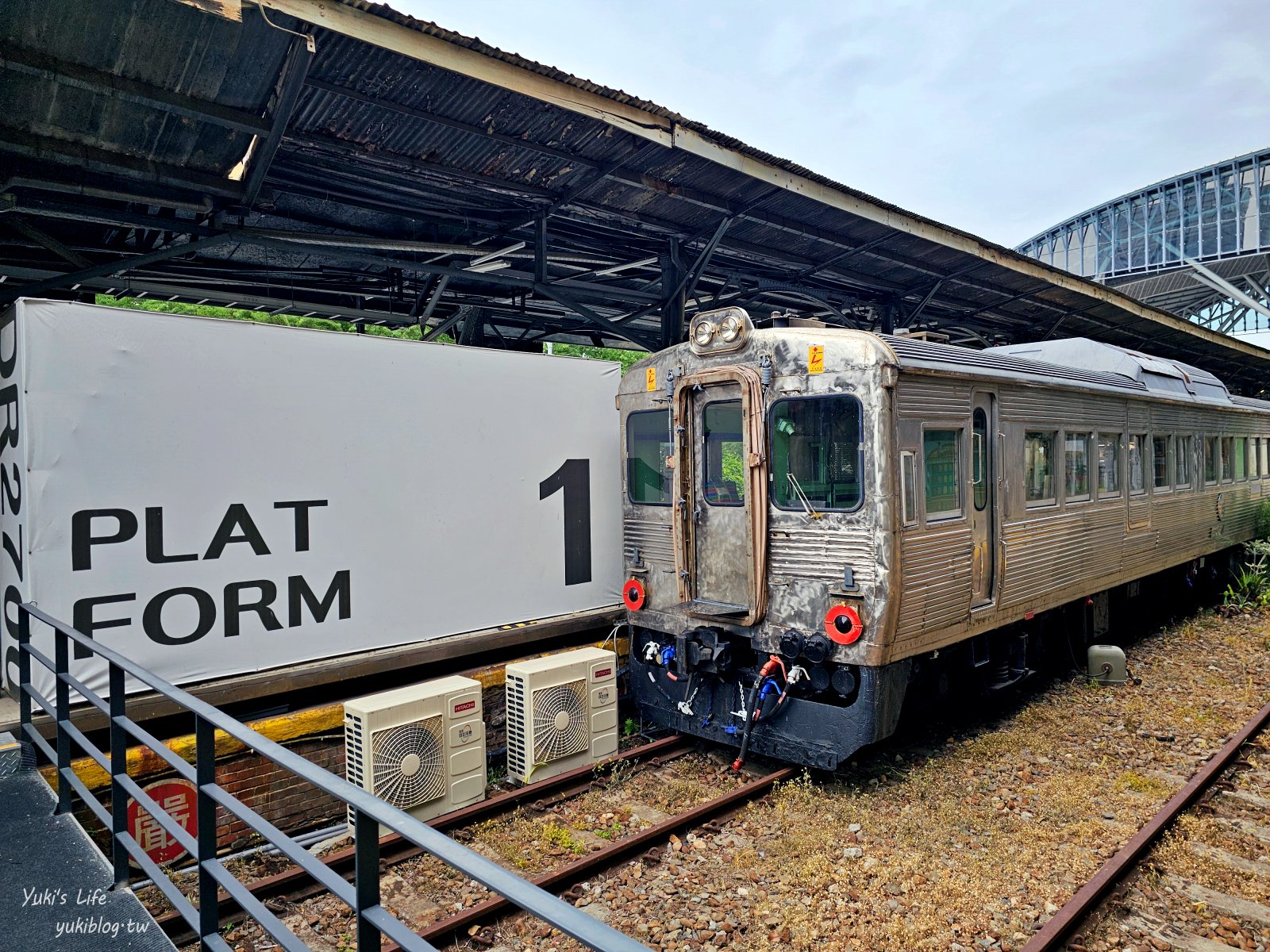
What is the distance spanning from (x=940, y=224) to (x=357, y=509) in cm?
773

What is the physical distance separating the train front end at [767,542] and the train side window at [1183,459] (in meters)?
6.73

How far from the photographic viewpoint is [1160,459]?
9.78 m

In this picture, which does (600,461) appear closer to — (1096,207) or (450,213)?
(450,213)

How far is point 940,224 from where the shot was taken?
10.2m

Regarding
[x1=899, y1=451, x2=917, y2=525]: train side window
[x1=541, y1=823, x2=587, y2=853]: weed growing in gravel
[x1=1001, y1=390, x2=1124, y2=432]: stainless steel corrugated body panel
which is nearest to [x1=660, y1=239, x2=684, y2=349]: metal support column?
[x1=1001, y1=390, x2=1124, y2=432]: stainless steel corrugated body panel

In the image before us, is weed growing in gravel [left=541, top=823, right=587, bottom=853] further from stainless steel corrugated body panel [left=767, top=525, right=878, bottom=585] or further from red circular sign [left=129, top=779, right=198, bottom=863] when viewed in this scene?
stainless steel corrugated body panel [left=767, top=525, right=878, bottom=585]

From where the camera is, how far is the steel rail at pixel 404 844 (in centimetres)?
428

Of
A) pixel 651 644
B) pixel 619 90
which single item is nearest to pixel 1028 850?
pixel 651 644

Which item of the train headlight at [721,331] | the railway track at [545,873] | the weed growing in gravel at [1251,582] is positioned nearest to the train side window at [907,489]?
the train headlight at [721,331]

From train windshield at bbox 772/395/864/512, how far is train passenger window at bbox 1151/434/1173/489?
5.76 m

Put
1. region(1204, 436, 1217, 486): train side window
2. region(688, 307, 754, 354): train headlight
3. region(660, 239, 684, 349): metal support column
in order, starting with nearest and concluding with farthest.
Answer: region(688, 307, 754, 354): train headlight, region(660, 239, 684, 349): metal support column, region(1204, 436, 1217, 486): train side window

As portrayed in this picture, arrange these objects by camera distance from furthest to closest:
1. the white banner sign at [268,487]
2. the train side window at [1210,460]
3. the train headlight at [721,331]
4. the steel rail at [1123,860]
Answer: the train side window at [1210,460] → the train headlight at [721,331] → the white banner sign at [268,487] → the steel rail at [1123,860]

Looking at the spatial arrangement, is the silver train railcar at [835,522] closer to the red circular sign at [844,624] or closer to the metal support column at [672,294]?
the red circular sign at [844,624]

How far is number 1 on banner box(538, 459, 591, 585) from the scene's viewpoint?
7.49 metres
